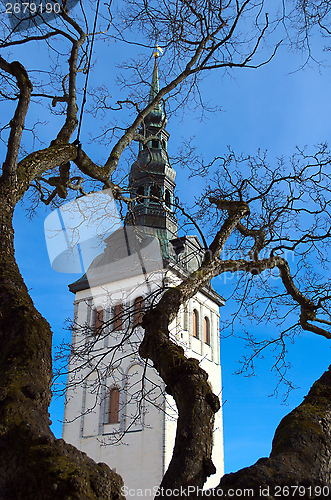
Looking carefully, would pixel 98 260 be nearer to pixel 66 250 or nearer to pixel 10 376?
pixel 66 250

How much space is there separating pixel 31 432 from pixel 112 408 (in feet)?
78.9

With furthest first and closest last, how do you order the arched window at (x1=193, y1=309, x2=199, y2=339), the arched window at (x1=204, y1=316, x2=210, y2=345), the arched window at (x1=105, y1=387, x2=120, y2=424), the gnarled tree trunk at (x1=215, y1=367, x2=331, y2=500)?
the arched window at (x1=204, y1=316, x2=210, y2=345) < the arched window at (x1=193, y1=309, x2=199, y2=339) < the arched window at (x1=105, y1=387, x2=120, y2=424) < the gnarled tree trunk at (x1=215, y1=367, x2=331, y2=500)

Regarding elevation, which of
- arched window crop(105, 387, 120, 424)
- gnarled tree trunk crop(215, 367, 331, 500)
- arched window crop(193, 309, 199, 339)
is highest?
arched window crop(193, 309, 199, 339)

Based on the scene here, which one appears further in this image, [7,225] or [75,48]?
[75,48]

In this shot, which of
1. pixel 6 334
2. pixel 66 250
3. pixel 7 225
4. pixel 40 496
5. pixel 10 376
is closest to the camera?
pixel 40 496

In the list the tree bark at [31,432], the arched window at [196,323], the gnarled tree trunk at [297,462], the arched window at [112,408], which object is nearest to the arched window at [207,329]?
the arched window at [196,323]

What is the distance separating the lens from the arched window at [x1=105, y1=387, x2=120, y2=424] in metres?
24.9

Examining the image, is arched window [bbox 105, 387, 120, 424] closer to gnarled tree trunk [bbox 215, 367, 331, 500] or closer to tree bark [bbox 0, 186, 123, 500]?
gnarled tree trunk [bbox 215, 367, 331, 500]

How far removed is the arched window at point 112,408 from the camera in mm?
24891

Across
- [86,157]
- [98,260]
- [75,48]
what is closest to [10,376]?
[86,157]

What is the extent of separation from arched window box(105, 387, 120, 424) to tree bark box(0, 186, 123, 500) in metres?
22.7

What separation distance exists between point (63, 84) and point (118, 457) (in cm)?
2134

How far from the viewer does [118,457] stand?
2388cm

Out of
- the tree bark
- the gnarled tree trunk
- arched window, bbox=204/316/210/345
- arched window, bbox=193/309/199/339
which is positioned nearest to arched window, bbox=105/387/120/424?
arched window, bbox=193/309/199/339
